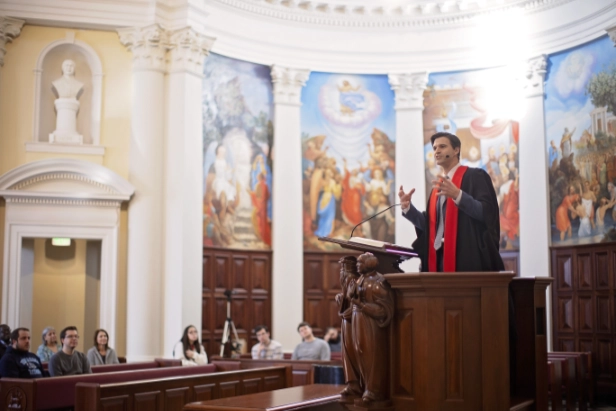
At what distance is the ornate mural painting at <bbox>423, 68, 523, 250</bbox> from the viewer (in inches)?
658

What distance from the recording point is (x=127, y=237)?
14.4 metres

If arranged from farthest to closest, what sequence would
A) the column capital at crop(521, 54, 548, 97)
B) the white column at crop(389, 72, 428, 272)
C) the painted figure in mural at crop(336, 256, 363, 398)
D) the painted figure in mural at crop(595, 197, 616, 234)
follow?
→ the white column at crop(389, 72, 428, 272)
the column capital at crop(521, 54, 548, 97)
the painted figure in mural at crop(595, 197, 616, 234)
the painted figure in mural at crop(336, 256, 363, 398)

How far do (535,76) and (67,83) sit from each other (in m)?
9.22

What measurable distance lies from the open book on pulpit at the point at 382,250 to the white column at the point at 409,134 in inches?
470

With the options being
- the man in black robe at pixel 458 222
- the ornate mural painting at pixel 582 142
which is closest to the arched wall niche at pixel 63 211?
the ornate mural painting at pixel 582 142

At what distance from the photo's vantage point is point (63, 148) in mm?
14297

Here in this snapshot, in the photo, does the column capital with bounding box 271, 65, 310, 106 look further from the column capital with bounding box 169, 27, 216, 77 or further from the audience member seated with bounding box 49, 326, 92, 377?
the audience member seated with bounding box 49, 326, 92, 377

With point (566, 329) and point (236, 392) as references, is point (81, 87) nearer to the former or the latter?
point (236, 392)

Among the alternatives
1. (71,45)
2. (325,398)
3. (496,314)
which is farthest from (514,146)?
(496,314)

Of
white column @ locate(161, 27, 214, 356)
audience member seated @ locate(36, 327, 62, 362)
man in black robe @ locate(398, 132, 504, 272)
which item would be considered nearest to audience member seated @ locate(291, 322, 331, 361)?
white column @ locate(161, 27, 214, 356)

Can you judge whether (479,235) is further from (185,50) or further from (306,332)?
(185,50)

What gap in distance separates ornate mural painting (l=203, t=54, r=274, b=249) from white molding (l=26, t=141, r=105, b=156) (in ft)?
7.40

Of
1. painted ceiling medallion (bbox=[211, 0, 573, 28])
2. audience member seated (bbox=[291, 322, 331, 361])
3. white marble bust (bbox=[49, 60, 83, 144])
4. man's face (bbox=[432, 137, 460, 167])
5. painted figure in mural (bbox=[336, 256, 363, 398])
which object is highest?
painted ceiling medallion (bbox=[211, 0, 573, 28])

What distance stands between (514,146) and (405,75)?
2.82 meters
